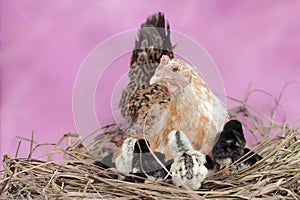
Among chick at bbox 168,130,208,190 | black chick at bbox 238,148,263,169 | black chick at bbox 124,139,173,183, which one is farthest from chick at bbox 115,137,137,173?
black chick at bbox 238,148,263,169

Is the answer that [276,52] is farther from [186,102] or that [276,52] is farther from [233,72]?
[186,102]

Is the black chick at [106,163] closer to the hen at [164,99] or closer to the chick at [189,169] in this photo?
the hen at [164,99]

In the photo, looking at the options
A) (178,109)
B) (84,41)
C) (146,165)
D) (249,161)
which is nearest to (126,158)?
(146,165)

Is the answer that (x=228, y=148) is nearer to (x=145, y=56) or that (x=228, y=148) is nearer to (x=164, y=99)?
(x=164, y=99)

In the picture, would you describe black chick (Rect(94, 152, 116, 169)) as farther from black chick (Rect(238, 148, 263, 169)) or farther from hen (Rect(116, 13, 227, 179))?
black chick (Rect(238, 148, 263, 169))

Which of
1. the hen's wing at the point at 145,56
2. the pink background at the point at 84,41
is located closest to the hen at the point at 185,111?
the hen's wing at the point at 145,56

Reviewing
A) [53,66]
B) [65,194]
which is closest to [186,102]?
[65,194]
